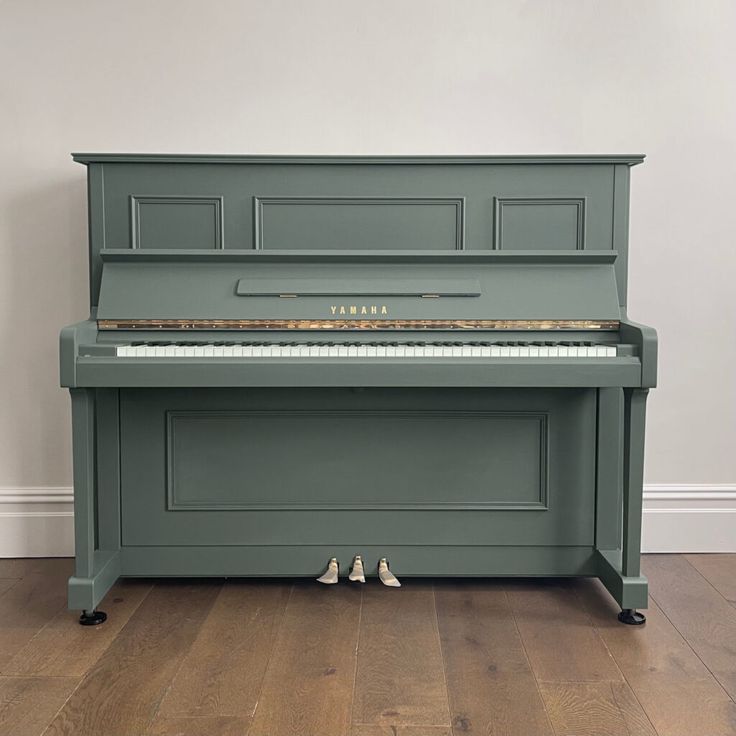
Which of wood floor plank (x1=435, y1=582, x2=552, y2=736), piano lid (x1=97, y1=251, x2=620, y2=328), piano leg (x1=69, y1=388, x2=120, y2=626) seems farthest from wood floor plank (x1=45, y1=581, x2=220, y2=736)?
piano lid (x1=97, y1=251, x2=620, y2=328)

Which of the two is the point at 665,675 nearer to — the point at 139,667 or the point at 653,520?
the point at 653,520

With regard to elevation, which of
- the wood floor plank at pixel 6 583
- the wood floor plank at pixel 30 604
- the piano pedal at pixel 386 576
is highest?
the piano pedal at pixel 386 576

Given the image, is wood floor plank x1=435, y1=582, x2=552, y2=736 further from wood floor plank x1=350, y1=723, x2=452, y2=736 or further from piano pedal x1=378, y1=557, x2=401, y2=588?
piano pedal x1=378, y1=557, x2=401, y2=588

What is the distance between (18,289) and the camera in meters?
3.29

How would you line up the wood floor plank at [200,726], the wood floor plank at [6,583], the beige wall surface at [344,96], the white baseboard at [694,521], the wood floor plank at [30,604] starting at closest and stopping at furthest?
the wood floor plank at [200,726] < the wood floor plank at [30,604] < the wood floor plank at [6,583] < the beige wall surface at [344,96] < the white baseboard at [694,521]

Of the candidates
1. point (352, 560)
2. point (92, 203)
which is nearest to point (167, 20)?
point (92, 203)

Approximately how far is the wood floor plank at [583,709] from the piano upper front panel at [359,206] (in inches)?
51.0

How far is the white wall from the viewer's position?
10.6ft

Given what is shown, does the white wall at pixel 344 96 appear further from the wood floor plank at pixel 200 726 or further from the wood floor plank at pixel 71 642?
the wood floor plank at pixel 200 726

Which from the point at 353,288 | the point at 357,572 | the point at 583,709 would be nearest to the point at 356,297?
the point at 353,288

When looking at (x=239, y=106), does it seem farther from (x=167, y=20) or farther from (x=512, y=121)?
(x=512, y=121)

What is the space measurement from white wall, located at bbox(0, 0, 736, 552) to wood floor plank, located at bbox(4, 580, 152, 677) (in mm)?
908

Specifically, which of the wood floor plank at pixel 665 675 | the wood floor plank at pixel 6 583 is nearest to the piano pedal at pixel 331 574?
the wood floor plank at pixel 665 675

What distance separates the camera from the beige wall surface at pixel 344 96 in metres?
3.23
